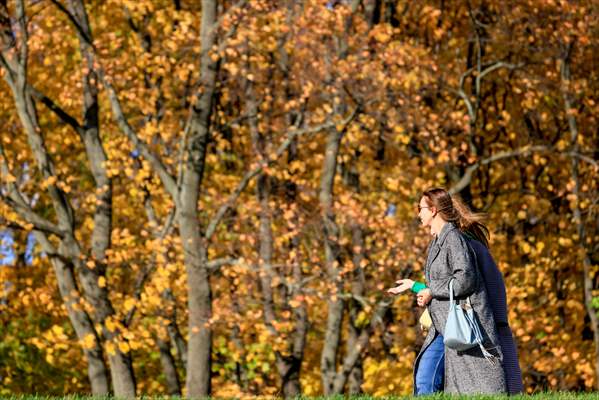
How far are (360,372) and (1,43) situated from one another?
9.63 metres

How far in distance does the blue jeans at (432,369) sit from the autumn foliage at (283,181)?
8.75 meters

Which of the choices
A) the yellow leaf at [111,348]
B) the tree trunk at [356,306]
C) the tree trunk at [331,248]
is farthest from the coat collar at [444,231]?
the tree trunk at [331,248]

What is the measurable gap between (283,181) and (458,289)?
47.1 ft

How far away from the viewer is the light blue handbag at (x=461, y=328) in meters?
7.42

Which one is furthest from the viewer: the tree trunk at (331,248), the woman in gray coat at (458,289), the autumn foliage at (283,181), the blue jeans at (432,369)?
the tree trunk at (331,248)

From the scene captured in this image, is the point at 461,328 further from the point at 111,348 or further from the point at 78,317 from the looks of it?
the point at 78,317

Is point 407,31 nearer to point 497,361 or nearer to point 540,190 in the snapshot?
point 540,190

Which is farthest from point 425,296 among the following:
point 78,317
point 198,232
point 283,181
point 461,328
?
point 283,181

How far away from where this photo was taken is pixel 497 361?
7.61 meters

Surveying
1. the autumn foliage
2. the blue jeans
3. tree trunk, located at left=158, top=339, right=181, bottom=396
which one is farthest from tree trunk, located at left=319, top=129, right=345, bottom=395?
the blue jeans

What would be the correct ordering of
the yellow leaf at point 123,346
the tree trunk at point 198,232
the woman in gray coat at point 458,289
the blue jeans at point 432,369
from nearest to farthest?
the woman in gray coat at point 458,289 < the blue jeans at point 432,369 < the yellow leaf at point 123,346 < the tree trunk at point 198,232

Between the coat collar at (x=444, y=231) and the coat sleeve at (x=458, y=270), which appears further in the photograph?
the coat collar at (x=444, y=231)

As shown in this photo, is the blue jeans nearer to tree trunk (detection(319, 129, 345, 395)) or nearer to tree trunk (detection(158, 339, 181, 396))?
tree trunk (detection(319, 129, 345, 395))

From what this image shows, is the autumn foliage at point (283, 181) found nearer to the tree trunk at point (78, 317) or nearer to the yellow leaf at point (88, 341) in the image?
the tree trunk at point (78, 317)
